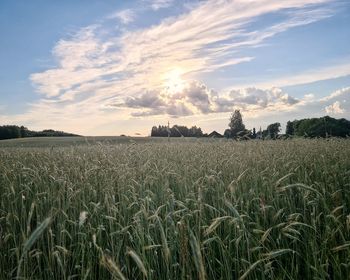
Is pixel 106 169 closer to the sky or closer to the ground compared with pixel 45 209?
closer to the sky

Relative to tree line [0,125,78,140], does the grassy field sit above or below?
below

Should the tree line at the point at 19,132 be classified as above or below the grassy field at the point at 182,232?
above

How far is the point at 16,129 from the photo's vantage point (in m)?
64.4

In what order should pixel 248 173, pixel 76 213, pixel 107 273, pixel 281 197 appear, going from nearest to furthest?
pixel 107 273, pixel 76 213, pixel 281 197, pixel 248 173

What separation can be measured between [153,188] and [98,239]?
184 centimetres

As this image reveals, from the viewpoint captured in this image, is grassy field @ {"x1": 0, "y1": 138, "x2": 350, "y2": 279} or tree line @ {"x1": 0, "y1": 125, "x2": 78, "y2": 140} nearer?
grassy field @ {"x1": 0, "y1": 138, "x2": 350, "y2": 279}

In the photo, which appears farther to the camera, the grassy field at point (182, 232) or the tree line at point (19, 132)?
the tree line at point (19, 132)

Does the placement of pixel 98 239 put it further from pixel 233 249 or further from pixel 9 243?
pixel 233 249

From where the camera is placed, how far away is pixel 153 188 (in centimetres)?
539

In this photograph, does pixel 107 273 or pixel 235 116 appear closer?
pixel 107 273

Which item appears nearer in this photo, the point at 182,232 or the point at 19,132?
the point at 182,232

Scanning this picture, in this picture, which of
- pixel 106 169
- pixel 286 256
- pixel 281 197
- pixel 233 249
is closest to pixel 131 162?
pixel 106 169

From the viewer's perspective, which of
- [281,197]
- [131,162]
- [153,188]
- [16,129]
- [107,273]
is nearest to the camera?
[107,273]

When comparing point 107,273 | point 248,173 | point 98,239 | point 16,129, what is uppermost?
point 16,129
